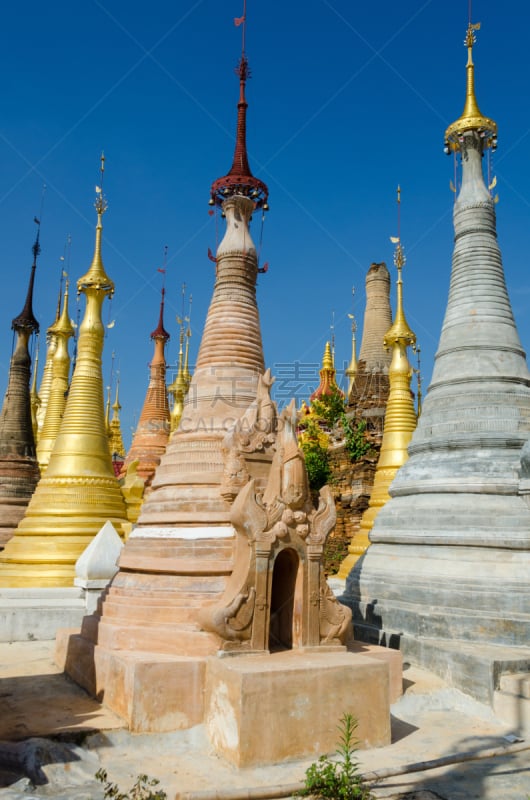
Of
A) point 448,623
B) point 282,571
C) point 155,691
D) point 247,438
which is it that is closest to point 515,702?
point 448,623

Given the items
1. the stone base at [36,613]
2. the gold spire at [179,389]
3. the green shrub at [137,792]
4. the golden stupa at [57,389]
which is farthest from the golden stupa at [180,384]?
the green shrub at [137,792]

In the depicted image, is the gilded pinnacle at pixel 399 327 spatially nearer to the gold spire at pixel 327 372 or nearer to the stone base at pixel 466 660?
the stone base at pixel 466 660

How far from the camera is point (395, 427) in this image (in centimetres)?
2167

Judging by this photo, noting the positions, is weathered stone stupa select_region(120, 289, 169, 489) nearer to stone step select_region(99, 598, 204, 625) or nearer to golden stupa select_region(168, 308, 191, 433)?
golden stupa select_region(168, 308, 191, 433)

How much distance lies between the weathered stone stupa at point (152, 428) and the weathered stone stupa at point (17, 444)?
5419 mm

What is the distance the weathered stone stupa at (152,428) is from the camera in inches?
1069

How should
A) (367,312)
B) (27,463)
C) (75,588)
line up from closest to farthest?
(75,588), (27,463), (367,312)

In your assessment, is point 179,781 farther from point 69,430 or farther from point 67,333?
point 67,333

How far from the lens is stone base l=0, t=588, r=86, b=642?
15.3 m

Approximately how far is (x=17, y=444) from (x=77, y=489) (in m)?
4.71

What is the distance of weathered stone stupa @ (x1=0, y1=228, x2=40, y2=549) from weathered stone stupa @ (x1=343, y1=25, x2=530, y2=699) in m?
11.5

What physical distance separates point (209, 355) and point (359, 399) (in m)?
17.6

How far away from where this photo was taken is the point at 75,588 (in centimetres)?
1645

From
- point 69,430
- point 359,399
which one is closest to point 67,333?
point 69,430
